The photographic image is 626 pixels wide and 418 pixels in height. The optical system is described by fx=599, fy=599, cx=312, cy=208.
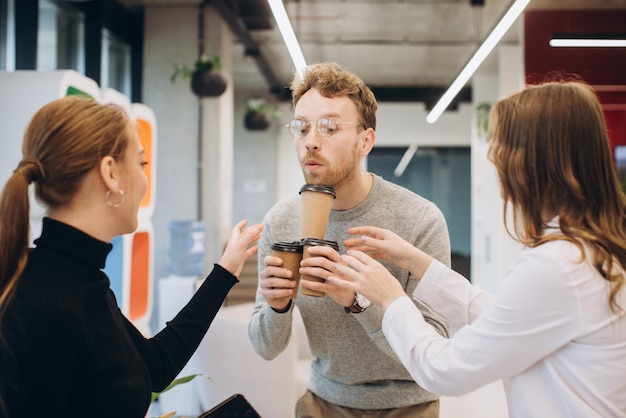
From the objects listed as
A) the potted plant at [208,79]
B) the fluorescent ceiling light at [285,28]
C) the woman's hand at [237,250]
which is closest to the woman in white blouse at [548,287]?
the woman's hand at [237,250]

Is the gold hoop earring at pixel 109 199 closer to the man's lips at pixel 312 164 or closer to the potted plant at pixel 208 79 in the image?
the man's lips at pixel 312 164

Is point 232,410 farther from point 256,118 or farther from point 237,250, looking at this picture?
point 256,118

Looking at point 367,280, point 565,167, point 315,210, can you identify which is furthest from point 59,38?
point 565,167

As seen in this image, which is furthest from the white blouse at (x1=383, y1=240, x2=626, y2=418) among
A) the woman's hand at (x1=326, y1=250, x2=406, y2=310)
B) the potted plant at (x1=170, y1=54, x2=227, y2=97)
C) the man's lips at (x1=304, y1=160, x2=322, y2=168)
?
the potted plant at (x1=170, y1=54, x2=227, y2=97)

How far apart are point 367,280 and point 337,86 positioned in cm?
65

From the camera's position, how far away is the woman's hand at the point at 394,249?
4.91ft

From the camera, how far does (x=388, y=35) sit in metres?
8.19

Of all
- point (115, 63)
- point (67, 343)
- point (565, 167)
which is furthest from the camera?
point (115, 63)

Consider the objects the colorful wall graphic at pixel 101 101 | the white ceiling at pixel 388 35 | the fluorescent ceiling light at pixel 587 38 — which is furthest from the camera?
the white ceiling at pixel 388 35

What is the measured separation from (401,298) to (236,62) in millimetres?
8883

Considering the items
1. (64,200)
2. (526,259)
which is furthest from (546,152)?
(64,200)

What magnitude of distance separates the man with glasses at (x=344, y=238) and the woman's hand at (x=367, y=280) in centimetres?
29

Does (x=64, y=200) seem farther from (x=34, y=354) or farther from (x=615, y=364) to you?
(x=615, y=364)

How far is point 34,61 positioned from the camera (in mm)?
4512
